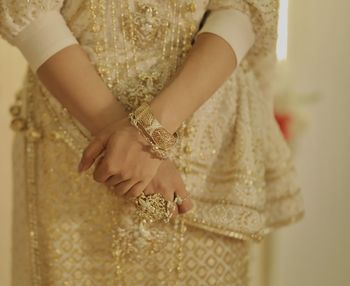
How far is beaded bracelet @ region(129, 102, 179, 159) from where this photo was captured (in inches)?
24.1

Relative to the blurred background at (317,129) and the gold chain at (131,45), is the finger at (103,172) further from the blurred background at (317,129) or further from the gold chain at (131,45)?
the blurred background at (317,129)

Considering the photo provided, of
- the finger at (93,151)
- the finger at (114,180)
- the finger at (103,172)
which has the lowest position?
the finger at (114,180)

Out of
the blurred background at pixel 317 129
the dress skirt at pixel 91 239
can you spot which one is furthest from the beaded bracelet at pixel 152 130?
the blurred background at pixel 317 129

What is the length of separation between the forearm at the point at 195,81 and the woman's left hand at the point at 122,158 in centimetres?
4

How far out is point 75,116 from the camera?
2.17ft

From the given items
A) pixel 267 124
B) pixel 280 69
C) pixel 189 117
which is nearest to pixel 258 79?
pixel 267 124

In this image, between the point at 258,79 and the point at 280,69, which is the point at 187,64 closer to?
the point at 258,79

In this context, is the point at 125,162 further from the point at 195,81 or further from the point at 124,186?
the point at 195,81

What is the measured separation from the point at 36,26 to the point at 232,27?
0.79ft

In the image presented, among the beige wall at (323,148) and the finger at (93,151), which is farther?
the beige wall at (323,148)

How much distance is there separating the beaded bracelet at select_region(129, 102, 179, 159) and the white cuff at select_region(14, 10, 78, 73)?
0.12 m

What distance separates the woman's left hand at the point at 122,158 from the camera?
604 millimetres

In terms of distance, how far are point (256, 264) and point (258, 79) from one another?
0.83 meters

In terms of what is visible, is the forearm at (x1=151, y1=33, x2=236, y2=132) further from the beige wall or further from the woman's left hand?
the beige wall
